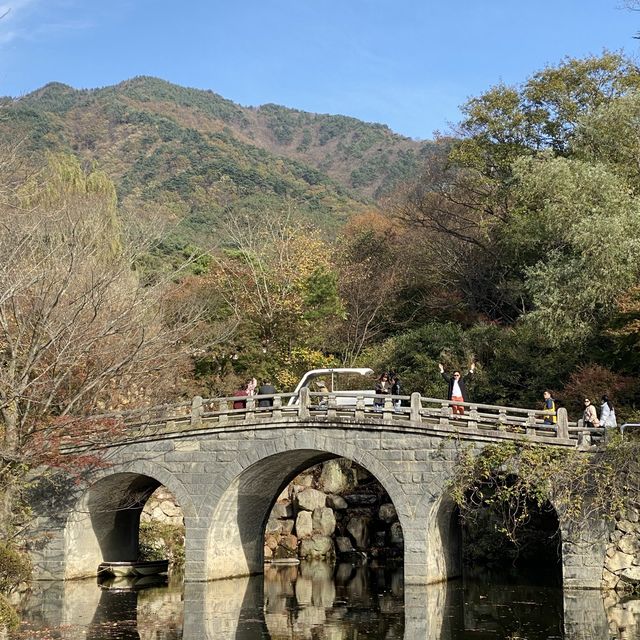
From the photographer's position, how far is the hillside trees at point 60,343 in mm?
24125

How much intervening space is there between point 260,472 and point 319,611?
618cm

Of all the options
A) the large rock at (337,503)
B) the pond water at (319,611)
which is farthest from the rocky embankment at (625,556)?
the large rock at (337,503)

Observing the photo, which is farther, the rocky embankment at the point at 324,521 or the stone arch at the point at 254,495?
the rocky embankment at the point at 324,521

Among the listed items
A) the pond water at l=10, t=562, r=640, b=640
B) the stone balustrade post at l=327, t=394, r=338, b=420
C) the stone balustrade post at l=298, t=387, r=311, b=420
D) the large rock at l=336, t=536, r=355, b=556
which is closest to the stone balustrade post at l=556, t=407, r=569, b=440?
the pond water at l=10, t=562, r=640, b=640

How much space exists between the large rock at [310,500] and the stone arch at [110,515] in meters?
6.39

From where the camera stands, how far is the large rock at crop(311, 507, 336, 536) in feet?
124

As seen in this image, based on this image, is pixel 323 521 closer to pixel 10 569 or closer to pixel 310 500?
pixel 310 500

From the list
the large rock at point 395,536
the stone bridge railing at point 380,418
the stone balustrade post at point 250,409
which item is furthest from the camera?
the large rock at point 395,536

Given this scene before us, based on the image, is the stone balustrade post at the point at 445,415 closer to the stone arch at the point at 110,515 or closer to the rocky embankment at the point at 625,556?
the rocky embankment at the point at 625,556

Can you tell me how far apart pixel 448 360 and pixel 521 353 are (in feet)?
11.7

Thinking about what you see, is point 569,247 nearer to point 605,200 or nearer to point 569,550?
point 605,200

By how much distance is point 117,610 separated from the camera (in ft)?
85.1

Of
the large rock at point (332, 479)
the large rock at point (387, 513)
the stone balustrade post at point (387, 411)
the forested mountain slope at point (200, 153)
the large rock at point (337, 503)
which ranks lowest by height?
the large rock at point (387, 513)

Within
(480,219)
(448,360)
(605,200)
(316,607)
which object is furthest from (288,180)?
(316,607)
